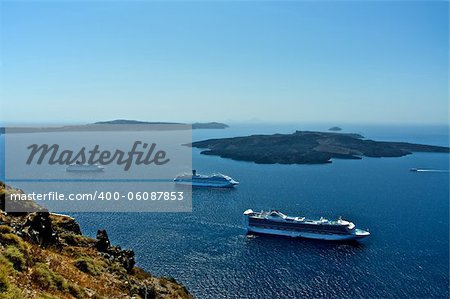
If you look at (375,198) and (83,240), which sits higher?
(83,240)

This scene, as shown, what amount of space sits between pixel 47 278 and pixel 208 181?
95.9 meters

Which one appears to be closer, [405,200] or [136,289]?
[136,289]

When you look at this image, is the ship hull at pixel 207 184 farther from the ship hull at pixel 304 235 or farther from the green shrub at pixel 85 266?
the green shrub at pixel 85 266

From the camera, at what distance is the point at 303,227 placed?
218 ft

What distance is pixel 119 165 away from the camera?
14488cm

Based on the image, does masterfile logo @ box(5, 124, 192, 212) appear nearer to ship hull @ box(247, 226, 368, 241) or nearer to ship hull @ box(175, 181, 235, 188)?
ship hull @ box(175, 181, 235, 188)

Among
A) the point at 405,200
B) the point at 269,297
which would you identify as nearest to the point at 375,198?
the point at 405,200

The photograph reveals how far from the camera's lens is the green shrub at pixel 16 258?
13094 mm

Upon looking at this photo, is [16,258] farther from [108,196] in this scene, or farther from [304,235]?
[108,196]

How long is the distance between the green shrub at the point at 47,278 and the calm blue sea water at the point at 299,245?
31.5 m

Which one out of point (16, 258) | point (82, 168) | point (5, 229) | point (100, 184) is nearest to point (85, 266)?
point (5, 229)

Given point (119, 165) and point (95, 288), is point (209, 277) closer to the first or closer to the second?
point (95, 288)

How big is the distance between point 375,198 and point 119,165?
91.8 m

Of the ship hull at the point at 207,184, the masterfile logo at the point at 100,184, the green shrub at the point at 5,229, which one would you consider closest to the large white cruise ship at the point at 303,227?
the masterfile logo at the point at 100,184
